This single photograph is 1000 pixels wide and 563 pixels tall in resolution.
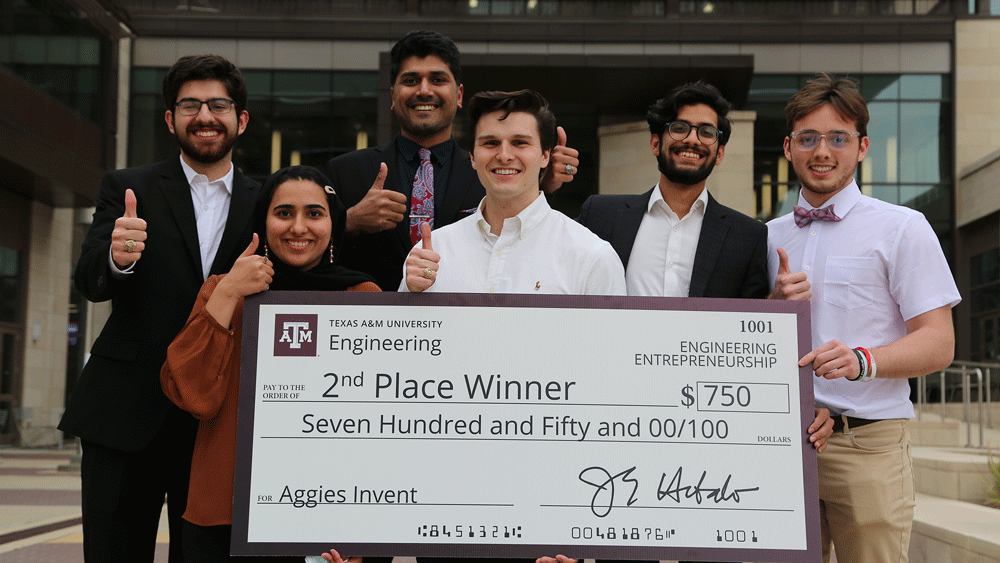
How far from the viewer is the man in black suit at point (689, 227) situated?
11.2 ft

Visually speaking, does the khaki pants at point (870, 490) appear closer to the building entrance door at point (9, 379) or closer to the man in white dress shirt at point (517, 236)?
the man in white dress shirt at point (517, 236)

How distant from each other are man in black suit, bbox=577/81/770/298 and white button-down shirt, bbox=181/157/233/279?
1.67 meters

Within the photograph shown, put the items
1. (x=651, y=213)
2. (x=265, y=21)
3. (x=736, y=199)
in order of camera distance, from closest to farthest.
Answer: (x=651, y=213) → (x=736, y=199) → (x=265, y=21)

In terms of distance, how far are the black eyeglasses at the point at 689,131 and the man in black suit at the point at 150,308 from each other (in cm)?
185

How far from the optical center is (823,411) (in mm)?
3018

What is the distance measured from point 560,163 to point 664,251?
1.91 ft

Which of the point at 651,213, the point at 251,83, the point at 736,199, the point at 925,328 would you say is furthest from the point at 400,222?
the point at 251,83

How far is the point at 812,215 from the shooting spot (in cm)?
357

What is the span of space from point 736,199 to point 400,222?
1662cm

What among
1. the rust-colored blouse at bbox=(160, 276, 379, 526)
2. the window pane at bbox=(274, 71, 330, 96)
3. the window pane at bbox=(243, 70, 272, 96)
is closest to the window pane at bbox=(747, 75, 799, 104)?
the window pane at bbox=(274, 71, 330, 96)

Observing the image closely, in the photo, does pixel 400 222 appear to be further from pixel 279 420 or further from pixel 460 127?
pixel 460 127

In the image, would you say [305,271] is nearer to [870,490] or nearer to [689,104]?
[689,104]

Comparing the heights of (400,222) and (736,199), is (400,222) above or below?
below
